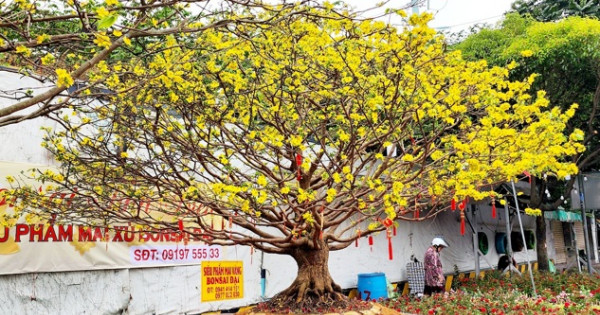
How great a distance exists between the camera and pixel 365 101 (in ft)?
18.8

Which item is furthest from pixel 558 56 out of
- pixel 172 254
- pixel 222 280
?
pixel 172 254

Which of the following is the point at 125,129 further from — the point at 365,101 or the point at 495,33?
the point at 495,33

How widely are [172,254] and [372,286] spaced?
5.11 meters

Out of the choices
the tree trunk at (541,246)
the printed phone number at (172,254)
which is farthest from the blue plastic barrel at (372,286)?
the tree trunk at (541,246)

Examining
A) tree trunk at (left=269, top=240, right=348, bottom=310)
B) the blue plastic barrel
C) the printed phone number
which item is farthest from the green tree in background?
tree trunk at (left=269, top=240, right=348, bottom=310)

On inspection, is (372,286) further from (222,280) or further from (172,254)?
(172,254)

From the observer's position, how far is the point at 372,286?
1241 centimetres

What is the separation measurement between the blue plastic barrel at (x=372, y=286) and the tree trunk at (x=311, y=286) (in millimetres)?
5931

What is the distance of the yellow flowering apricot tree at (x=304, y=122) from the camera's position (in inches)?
213

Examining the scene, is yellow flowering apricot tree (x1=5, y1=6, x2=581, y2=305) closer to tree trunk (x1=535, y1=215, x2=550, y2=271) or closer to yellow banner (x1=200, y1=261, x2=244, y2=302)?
yellow banner (x1=200, y1=261, x2=244, y2=302)

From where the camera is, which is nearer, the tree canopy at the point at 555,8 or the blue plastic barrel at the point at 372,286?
the blue plastic barrel at the point at 372,286

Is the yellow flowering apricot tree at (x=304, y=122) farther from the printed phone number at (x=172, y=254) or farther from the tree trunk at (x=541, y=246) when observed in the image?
the tree trunk at (x=541, y=246)

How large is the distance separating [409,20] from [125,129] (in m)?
3.50

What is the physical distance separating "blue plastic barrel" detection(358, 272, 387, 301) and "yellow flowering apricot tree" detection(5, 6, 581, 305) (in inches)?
237
